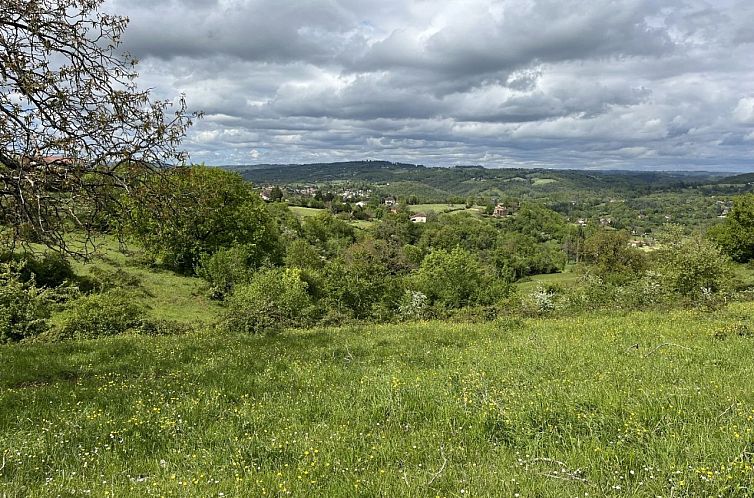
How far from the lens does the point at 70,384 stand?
9.93m

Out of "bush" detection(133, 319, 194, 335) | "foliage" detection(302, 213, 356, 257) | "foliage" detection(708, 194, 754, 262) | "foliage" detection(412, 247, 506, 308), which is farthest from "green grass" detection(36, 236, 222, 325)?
"foliage" detection(708, 194, 754, 262)

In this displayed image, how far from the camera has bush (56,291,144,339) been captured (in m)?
21.0

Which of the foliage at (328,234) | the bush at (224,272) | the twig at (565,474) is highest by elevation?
the twig at (565,474)

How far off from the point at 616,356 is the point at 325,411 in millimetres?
7018

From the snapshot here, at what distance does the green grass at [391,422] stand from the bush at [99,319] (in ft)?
30.5

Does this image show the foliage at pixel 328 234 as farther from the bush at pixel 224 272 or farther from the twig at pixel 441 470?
the twig at pixel 441 470

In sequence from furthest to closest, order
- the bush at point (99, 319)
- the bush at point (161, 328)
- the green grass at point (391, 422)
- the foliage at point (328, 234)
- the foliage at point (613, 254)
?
the foliage at point (328, 234) < the foliage at point (613, 254) < the bush at point (99, 319) < the bush at point (161, 328) < the green grass at point (391, 422)

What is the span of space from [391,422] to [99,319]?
68.5ft

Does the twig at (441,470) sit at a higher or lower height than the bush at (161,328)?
higher

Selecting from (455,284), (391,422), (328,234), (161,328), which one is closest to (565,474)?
(391,422)

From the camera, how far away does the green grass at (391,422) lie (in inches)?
192

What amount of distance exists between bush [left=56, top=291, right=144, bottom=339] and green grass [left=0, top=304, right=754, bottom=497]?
366 inches

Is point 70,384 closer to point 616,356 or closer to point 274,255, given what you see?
point 616,356

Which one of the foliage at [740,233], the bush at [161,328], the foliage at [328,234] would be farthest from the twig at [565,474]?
the foliage at [328,234]
